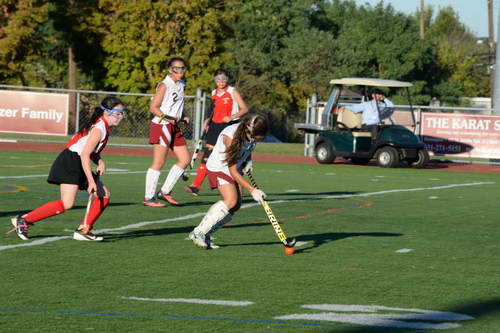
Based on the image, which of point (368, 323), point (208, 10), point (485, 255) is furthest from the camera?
point (208, 10)

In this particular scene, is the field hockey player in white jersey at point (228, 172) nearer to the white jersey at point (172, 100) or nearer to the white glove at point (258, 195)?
the white glove at point (258, 195)

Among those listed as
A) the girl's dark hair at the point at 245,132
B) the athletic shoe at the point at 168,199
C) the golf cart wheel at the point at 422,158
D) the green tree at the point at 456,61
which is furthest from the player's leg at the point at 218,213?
the green tree at the point at 456,61

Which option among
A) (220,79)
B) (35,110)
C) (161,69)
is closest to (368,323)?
(220,79)

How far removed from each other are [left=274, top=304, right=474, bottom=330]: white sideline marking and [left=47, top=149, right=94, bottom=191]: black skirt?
3.47 metres

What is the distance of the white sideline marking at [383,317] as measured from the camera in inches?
246

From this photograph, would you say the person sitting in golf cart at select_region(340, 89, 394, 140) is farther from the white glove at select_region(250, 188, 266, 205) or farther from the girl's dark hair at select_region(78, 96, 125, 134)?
the white glove at select_region(250, 188, 266, 205)

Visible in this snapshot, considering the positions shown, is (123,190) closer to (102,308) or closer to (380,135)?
(102,308)

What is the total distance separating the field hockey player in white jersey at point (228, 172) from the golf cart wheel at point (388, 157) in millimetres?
16129

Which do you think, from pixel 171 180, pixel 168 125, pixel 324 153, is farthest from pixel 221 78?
pixel 324 153

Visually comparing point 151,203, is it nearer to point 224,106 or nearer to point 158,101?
point 158,101

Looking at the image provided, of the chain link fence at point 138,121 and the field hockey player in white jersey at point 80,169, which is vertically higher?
the chain link fence at point 138,121

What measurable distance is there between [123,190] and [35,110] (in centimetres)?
1324

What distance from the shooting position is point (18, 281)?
24.4 feet

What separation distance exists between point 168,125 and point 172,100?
14.3 inches
